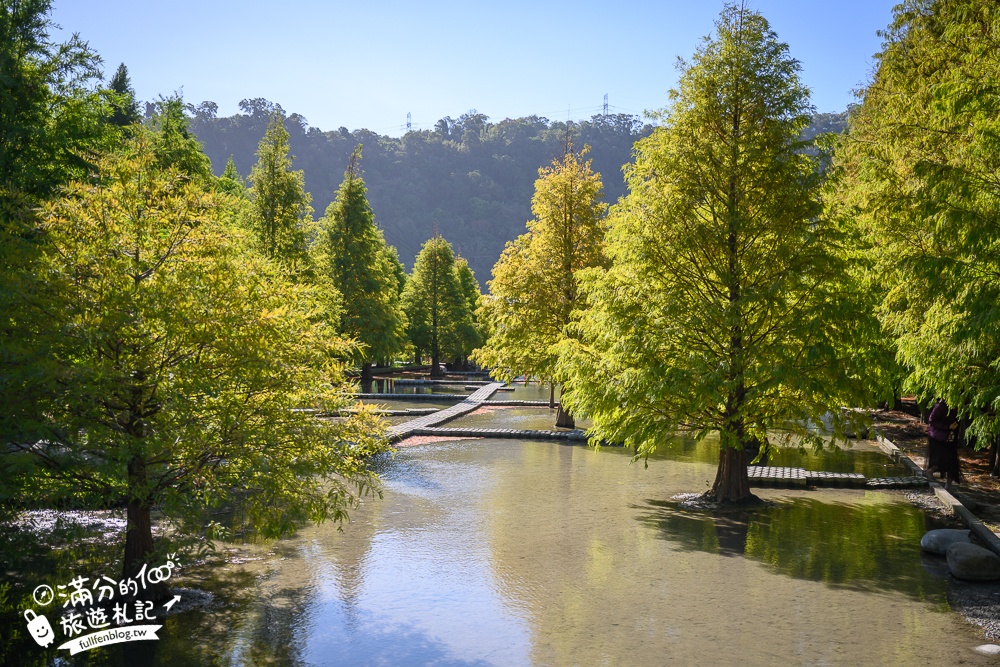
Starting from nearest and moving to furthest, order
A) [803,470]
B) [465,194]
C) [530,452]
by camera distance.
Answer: [803,470]
[530,452]
[465,194]

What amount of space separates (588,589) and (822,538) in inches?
213

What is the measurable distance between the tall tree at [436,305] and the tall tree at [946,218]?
39.4m

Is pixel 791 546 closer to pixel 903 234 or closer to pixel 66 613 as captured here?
pixel 903 234

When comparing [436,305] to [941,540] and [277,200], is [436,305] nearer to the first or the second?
[277,200]

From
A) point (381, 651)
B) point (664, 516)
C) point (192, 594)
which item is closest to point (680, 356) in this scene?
point (664, 516)

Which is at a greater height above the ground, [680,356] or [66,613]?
[680,356]

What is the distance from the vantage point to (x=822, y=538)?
539 inches

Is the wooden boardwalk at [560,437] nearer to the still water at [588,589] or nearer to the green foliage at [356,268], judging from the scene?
the still water at [588,589]

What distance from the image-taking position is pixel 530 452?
2306 centimetres

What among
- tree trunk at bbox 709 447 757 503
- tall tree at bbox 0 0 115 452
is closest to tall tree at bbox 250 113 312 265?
tall tree at bbox 0 0 115 452

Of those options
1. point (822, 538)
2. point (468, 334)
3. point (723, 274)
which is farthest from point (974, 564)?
point (468, 334)

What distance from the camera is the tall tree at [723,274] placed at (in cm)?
1476

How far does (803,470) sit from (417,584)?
1251cm

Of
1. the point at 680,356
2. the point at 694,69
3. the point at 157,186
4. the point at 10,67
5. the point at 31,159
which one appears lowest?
the point at 680,356
